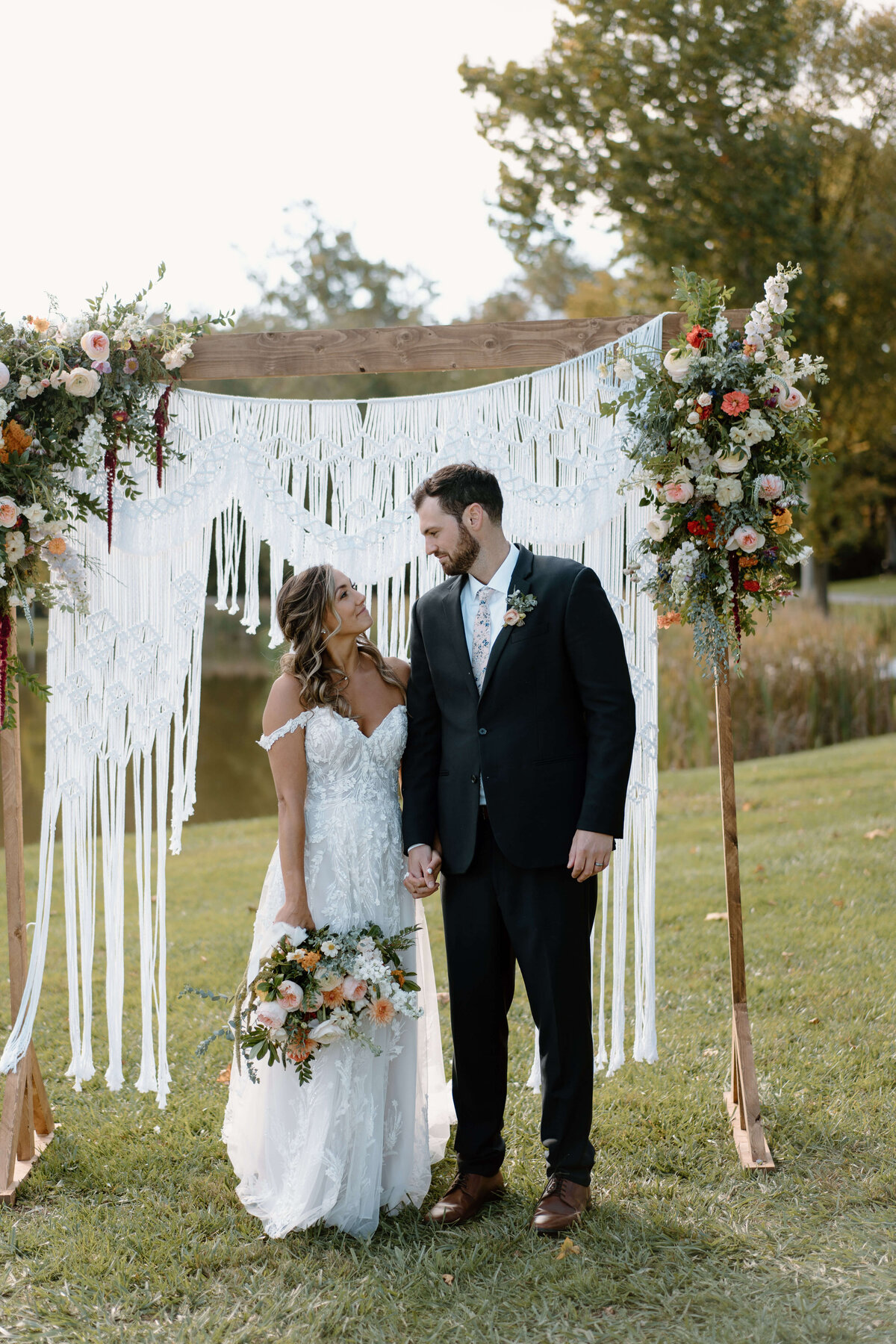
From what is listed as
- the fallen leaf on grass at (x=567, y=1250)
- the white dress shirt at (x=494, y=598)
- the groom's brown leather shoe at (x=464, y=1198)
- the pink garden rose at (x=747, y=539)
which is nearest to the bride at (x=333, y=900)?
the groom's brown leather shoe at (x=464, y=1198)

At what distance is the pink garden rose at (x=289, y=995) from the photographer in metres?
2.81

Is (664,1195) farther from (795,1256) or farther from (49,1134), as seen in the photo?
(49,1134)

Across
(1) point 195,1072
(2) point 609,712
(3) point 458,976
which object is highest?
(2) point 609,712

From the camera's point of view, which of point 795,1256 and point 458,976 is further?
point 458,976

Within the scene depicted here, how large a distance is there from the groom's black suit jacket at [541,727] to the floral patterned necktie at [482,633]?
0.04 meters

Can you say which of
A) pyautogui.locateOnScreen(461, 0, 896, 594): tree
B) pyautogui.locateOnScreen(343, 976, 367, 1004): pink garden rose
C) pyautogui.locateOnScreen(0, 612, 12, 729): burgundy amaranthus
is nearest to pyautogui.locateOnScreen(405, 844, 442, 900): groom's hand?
pyautogui.locateOnScreen(343, 976, 367, 1004): pink garden rose

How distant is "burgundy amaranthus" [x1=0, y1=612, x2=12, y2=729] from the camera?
322cm

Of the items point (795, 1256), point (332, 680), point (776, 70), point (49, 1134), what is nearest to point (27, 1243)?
point (49, 1134)

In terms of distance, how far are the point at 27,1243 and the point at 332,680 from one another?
63.3 inches

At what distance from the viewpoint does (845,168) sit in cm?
1389

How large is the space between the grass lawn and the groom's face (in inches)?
66.3

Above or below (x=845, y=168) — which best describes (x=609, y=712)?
below

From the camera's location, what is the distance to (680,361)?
3029mm

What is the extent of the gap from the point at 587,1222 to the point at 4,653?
7.24ft
